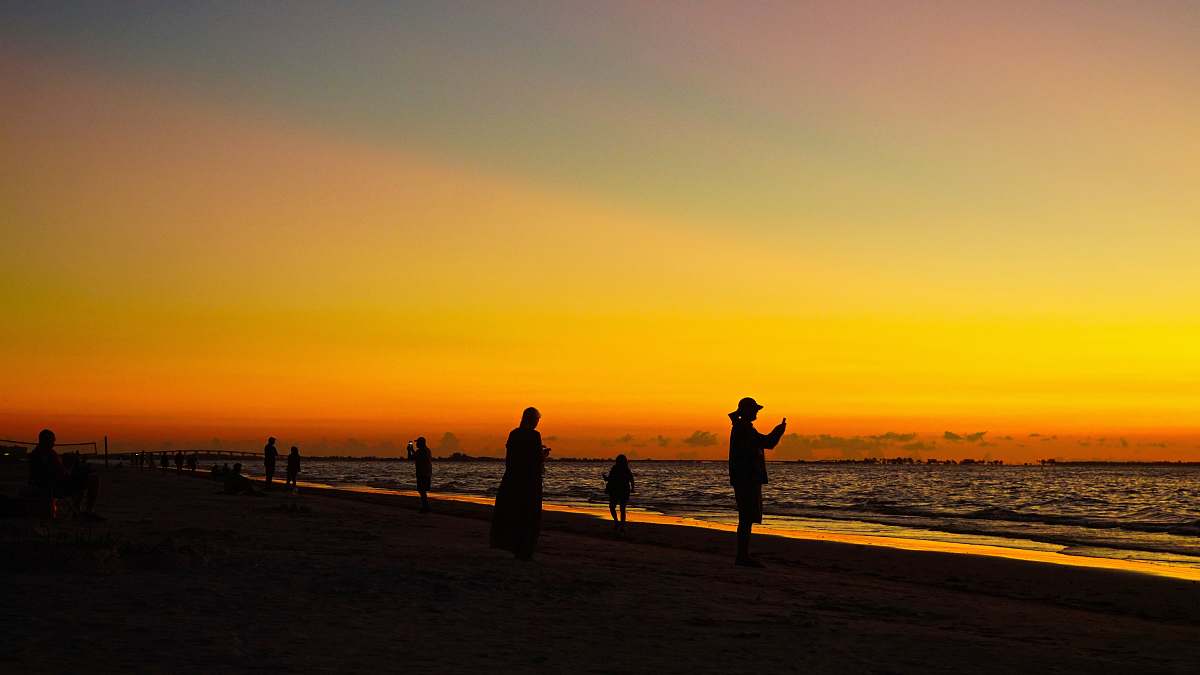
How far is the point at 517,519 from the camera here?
13664mm

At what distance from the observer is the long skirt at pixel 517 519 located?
44.5 ft

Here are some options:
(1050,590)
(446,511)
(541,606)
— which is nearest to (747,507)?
(1050,590)

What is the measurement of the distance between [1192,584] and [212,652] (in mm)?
15990

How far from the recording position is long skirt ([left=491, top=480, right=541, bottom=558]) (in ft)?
44.5

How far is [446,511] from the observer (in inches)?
1208

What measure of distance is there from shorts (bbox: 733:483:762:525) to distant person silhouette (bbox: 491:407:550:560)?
3034 millimetres

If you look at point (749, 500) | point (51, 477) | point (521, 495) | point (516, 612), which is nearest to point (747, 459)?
point (749, 500)

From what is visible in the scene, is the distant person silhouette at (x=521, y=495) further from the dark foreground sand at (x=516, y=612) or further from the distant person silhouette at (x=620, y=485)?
the distant person silhouette at (x=620, y=485)

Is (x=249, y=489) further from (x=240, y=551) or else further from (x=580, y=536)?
(x=240, y=551)

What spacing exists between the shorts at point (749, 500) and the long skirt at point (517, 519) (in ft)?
10.0

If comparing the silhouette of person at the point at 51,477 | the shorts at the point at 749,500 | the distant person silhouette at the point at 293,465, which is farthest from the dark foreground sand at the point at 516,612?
the distant person silhouette at the point at 293,465

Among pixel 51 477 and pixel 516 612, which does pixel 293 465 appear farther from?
pixel 516 612

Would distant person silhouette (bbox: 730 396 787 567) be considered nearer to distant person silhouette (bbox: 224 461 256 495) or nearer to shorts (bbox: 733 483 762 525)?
shorts (bbox: 733 483 762 525)

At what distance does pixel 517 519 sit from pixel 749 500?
11.5 ft
